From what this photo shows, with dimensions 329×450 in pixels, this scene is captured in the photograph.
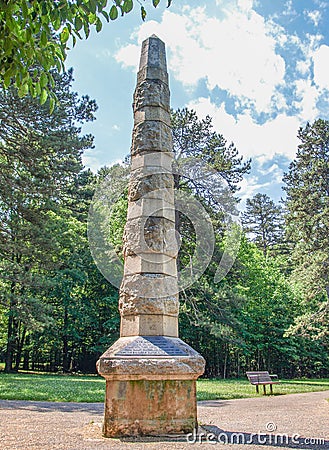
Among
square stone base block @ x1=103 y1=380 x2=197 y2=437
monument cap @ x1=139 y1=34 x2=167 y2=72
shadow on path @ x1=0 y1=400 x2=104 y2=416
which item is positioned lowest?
shadow on path @ x1=0 y1=400 x2=104 y2=416

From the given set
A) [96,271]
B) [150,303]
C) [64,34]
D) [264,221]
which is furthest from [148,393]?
[264,221]

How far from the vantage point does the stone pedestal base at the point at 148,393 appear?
557cm

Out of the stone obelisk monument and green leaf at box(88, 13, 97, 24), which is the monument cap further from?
green leaf at box(88, 13, 97, 24)

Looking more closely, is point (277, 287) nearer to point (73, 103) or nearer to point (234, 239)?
point (234, 239)

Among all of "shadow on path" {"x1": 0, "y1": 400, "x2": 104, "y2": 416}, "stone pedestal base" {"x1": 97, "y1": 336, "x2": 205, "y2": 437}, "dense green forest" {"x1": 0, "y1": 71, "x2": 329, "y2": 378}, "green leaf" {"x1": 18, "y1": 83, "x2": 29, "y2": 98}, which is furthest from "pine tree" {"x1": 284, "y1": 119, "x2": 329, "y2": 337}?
"green leaf" {"x1": 18, "y1": 83, "x2": 29, "y2": 98}

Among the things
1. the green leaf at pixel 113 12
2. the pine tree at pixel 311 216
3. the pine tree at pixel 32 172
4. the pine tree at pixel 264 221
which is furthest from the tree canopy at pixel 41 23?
the pine tree at pixel 264 221

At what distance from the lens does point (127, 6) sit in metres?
3.26

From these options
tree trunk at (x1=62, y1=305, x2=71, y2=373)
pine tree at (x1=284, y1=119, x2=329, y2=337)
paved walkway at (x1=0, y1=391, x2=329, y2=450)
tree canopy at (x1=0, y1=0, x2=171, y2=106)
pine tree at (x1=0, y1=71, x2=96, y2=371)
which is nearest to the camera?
tree canopy at (x1=0, y1=0, x2=171, y2=106)

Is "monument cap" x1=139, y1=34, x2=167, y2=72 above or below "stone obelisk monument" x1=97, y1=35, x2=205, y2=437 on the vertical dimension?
above

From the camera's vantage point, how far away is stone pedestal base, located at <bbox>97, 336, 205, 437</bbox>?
18.3 feet

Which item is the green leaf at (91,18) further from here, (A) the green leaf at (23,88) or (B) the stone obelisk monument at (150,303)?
(B) the stone obelisk monument at (150,303)

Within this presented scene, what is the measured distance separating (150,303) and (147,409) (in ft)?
4.98

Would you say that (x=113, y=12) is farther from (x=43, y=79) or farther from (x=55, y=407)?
(x=55, y=407)

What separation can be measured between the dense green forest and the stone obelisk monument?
8.71m
